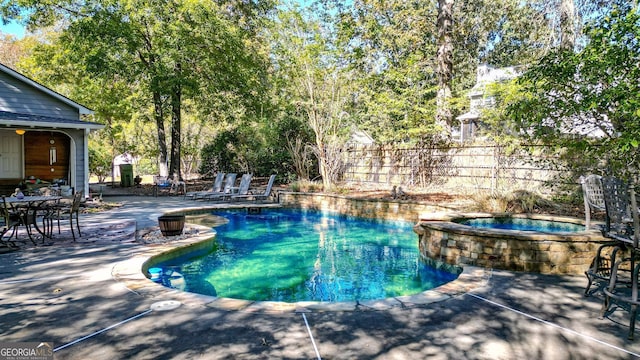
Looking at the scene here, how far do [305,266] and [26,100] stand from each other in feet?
35.0

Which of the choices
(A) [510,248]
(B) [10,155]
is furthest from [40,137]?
(A) [510,248]

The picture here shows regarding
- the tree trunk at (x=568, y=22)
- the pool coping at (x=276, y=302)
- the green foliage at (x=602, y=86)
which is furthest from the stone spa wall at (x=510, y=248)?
the tree trunk at (x=568, y=22)

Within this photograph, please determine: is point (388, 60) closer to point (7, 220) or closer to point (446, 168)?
point (446, 168)

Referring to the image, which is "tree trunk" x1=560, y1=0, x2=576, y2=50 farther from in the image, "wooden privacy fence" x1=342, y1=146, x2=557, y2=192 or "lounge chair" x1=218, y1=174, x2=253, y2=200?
"lounge chair" x1=218, y1=174, x2=253, y2=200

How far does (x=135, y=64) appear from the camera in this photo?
13.4 metres

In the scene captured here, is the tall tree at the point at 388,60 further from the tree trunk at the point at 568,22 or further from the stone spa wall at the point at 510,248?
the stone spa wall at the point at 510,248

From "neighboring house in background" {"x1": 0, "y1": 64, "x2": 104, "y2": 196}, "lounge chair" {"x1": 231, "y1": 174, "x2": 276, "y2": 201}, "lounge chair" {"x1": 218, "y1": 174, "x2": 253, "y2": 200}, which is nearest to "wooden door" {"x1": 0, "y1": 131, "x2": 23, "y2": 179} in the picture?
"neighboring house in background" {"x1": 0, "y1": 64, "x2": 104, "y2": 196}

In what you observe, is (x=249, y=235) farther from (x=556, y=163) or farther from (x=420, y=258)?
(x=556, y=163)

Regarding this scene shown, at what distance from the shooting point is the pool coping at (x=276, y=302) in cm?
337

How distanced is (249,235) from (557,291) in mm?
5905

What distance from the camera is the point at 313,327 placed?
2.96 meters

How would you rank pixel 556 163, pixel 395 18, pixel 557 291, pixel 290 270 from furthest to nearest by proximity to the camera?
1. pixel 395 18
2. pixel 556 163
3. pixel 290 270
4. pixel 557 291

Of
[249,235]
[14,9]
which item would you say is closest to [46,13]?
[14,9]

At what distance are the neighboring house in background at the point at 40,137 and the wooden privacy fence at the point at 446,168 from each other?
8.80 meters
